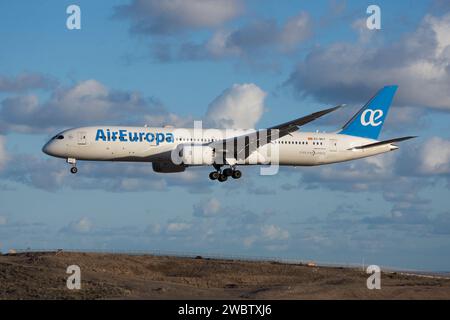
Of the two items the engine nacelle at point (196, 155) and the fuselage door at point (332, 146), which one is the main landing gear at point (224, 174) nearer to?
the engine nacelle at point (196, 155)

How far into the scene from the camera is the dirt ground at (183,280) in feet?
129

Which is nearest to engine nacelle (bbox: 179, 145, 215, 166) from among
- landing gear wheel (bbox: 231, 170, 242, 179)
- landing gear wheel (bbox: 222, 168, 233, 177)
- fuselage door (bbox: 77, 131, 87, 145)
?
landing gear wheel (bbox: 222, 168, 233, 177)

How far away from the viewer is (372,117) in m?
78.2

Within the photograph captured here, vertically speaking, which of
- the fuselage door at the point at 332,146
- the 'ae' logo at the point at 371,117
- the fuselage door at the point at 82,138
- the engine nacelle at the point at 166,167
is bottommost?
the engine nacelle at the point at 166,167

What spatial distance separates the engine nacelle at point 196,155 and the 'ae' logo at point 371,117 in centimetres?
2069

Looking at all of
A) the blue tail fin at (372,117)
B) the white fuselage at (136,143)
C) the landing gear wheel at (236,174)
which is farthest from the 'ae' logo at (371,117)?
the landing gear wheel at (236,174)

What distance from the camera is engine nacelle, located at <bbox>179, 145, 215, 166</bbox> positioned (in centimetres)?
6231

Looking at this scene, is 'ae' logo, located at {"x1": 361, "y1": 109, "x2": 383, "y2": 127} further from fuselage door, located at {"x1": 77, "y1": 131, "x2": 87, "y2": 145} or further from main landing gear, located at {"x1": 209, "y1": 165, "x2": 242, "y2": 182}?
fuselage door, located at {"x1": 77, "y1": 131, "x2": 87, "y2": 145}

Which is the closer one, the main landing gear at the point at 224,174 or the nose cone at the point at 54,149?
the nose cone at the point at 54,149

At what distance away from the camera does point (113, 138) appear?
206ft

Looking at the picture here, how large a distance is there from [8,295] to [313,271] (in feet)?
90.0
